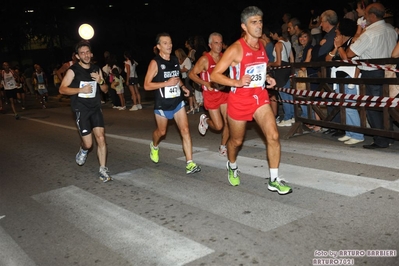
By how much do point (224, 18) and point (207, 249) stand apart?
107ft

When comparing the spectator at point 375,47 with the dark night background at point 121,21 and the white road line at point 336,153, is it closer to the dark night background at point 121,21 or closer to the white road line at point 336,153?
the white road line at point 336,153

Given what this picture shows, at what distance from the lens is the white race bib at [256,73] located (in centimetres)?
550

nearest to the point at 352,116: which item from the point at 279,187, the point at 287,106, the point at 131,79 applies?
the point at 287,106

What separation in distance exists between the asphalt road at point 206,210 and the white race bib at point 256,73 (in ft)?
4.39

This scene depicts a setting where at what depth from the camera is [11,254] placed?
462 cm

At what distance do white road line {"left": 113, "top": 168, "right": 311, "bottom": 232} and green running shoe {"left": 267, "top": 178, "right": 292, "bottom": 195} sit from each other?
0.21 metres

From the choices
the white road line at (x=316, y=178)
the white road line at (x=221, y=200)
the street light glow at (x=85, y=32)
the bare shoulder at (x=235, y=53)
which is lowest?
the white road line at (x=316, y=178)

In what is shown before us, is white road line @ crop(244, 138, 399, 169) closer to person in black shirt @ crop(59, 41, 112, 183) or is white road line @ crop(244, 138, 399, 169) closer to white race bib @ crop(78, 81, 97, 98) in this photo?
person in black shirt @ crop(59, 41, 112, 183)

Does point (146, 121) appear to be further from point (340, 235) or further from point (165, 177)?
point (340, 235)

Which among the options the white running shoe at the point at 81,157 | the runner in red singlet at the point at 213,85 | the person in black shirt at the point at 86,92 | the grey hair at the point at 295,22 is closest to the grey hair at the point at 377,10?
the runner in red singlet at the point at 213,85

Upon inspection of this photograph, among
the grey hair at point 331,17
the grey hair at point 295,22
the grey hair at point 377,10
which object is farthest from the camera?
the grey hair at point 295,22

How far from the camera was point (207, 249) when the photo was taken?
4.21 metres

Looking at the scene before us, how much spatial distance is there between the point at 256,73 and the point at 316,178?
1.67 m

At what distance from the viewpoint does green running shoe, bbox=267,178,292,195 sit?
5.52 metres
